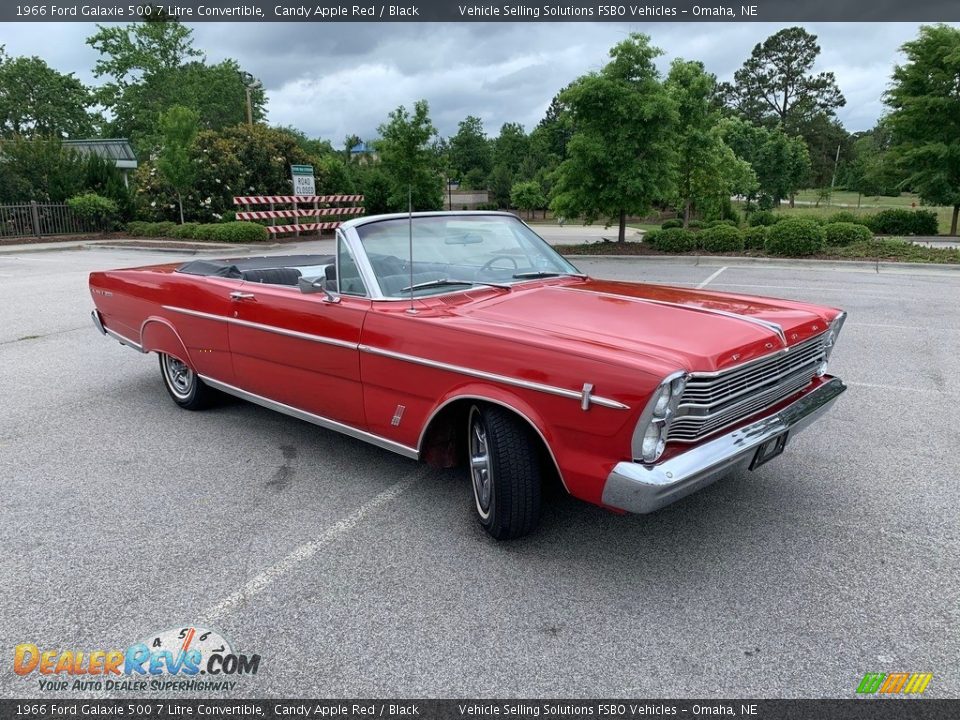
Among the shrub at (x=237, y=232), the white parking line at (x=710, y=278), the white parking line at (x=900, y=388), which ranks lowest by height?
the white parking line at (x=900, y=388)

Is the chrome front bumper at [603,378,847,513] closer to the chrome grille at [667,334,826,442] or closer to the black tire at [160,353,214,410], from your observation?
the chrome grille at [667,334,826,442]

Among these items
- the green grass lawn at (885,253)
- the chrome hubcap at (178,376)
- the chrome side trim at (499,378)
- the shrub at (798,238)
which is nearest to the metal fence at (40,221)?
the green grass lawn at (885,253)

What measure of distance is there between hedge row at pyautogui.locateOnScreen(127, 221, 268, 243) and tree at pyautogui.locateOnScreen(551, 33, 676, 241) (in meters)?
10.9

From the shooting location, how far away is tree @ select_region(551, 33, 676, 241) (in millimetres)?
16781

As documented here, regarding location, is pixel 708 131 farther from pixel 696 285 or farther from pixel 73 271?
pixel 73 271

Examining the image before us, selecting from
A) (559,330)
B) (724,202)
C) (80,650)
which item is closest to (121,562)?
(80,650)

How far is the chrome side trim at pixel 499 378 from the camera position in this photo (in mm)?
2650

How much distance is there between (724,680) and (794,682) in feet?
0.78

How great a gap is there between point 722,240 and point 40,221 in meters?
24.8

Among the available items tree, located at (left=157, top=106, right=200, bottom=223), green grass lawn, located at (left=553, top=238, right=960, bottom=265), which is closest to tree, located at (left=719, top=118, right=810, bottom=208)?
green grass lawn, located at (left=553, top=238, right=960, bottom=265)

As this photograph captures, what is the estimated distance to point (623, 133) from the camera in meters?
16.8

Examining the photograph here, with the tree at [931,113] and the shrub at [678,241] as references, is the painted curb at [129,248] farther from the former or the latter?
the tree at [931,113]

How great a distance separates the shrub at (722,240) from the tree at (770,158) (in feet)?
86.1

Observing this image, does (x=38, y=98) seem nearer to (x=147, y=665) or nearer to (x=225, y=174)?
(x=225, y=174)
